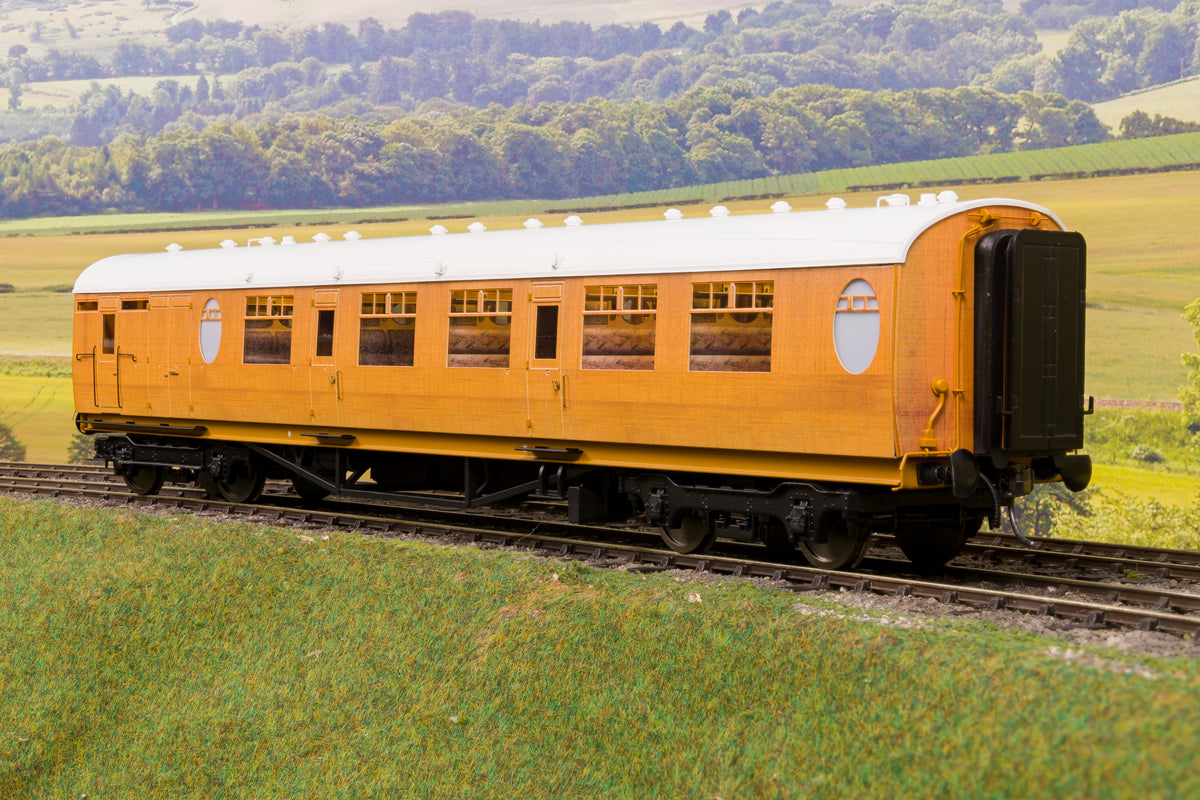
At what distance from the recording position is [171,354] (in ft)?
57.2

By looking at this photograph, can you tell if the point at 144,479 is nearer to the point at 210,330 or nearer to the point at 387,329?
the point at 210,330

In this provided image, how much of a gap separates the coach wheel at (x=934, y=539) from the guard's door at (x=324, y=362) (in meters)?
7.38

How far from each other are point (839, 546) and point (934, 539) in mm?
1231

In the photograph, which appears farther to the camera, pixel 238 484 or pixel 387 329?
pixel 238 484

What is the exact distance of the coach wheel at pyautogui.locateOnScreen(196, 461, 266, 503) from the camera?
17797 millimetres

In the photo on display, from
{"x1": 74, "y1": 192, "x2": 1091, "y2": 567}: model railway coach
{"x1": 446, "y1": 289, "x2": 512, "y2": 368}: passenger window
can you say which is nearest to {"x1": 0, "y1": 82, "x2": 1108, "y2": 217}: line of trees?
{"x1": 74, "y1": 192, "x2": 1091, "y2": 567}: model railway coach

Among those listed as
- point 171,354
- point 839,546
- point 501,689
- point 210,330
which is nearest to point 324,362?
point 210,330

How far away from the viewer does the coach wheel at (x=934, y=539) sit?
12117mm

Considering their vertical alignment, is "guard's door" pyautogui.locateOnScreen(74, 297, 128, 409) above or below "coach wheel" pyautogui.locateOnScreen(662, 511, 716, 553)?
above

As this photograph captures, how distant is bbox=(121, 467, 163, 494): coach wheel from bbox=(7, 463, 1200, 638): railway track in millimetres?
398

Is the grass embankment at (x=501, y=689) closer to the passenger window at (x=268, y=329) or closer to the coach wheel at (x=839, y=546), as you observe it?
the coach wheel at (x=839, y=546)

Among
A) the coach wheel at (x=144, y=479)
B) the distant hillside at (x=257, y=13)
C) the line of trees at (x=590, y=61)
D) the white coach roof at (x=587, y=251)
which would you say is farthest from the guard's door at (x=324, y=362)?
the distant hillside at (x=257, y=13)

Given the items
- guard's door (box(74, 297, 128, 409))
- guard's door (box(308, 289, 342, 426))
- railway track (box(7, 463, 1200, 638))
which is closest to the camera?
railway track (box(7, 463, 1200, 638))

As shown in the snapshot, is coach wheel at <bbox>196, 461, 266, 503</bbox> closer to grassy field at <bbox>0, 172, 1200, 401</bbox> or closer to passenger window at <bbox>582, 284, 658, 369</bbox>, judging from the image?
passenger window at <bbox>582, 284, 658, 369</bbox>
